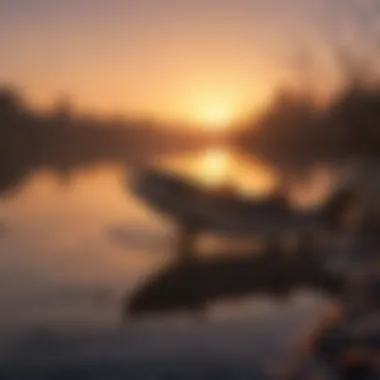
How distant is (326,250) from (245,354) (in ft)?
1.44

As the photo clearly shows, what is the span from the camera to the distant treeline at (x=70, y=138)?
1574mm

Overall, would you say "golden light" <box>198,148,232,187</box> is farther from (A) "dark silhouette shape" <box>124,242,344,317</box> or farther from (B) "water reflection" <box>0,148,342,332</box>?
(A) "dark silhouette shape" <box>124,242,344,317</box>

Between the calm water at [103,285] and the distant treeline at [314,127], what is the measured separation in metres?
0.06

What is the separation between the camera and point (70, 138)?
1.63 meters

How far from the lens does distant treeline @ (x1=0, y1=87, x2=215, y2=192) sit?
1574 mm

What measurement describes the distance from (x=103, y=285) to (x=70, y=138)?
0.35m

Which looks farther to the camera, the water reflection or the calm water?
the water reflection

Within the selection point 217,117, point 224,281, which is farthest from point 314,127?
point 224,281

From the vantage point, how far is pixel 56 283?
4.82 ft

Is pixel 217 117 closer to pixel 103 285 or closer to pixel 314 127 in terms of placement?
pixel 314 127

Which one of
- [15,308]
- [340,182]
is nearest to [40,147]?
[15,308]

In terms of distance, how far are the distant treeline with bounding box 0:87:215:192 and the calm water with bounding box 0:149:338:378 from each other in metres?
0.04

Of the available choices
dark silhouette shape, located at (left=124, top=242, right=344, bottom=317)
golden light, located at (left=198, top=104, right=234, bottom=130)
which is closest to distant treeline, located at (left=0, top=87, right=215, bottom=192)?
golden light, located at (left=198, top=104, right=234, bottom=130)

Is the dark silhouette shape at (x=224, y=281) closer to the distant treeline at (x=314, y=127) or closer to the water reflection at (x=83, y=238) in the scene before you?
the water reflection at (x=83, y=238)
